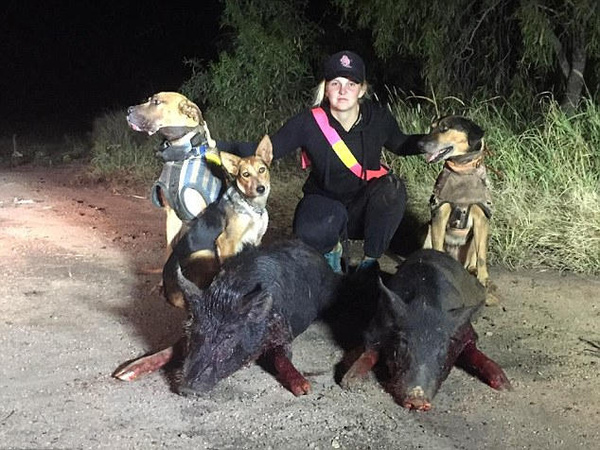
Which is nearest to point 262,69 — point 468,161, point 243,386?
point 468,161

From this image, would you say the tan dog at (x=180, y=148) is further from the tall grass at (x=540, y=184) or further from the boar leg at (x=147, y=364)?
the tall grass at (x=540, y=184)

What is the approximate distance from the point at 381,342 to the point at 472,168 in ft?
4.75

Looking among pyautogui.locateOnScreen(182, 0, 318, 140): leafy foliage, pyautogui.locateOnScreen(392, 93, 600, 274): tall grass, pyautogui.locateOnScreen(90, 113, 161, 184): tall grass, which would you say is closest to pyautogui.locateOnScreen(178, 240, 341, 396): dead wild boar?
pyautogui.locateOnScreen(392, 93, 600, 274): tall grass

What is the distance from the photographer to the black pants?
5.36m

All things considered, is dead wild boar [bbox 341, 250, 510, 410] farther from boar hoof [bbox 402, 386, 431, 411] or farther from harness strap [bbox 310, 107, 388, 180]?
harness strap [bbox 310, 107, 388, 180]

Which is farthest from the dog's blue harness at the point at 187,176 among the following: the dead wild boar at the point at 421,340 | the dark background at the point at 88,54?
the dark background at the point at 88,54

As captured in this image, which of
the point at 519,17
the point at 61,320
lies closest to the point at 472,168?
the point at 61,320

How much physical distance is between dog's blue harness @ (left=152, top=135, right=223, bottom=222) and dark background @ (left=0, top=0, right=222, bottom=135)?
10934 mm

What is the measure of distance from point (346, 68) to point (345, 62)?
0.05 m

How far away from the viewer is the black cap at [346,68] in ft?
16.8

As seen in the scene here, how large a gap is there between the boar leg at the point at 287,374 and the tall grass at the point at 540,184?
2578 millimetres

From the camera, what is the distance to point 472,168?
5.04m

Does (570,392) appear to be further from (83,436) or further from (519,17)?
(519,17)

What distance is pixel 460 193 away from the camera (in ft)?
16.6
